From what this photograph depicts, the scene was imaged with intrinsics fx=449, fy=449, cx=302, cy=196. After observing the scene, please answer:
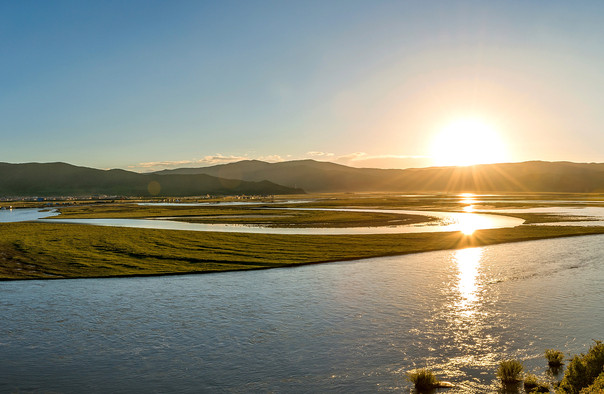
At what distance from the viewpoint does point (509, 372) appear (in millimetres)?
11922

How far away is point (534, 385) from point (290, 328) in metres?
8.28

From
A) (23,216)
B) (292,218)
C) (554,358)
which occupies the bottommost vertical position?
(292,218)

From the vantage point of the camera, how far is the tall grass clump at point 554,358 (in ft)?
42.2

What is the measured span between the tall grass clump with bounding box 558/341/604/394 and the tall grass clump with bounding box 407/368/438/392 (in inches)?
113

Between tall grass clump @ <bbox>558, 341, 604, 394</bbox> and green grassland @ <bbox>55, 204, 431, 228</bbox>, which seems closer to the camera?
tall grass clump @ <bbox>558, 341, 604, 394</bbox>

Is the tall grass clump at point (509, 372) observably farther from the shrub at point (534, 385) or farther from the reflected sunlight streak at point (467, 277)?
the reflected sunlight streak at point (467, 277)

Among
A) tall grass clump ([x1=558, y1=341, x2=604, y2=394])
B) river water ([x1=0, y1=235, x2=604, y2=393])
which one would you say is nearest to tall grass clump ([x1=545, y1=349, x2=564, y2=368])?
river water ([x1=0, y1=235, x2=604, y2=393])

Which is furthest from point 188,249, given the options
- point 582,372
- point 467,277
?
point 582,372

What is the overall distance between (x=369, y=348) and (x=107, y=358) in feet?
27.2

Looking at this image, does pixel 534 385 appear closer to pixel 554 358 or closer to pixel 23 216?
pixel 554 358

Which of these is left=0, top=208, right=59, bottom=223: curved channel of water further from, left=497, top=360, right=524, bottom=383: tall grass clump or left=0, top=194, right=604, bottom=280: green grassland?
left=497, top=360, right=524, bottom=383: tall grass clump

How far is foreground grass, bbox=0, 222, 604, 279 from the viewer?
100.0ft

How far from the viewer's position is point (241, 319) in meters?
18.1

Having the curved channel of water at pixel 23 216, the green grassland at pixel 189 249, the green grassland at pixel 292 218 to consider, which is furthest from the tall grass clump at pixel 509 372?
the curved channel of water at pixel 23 216
